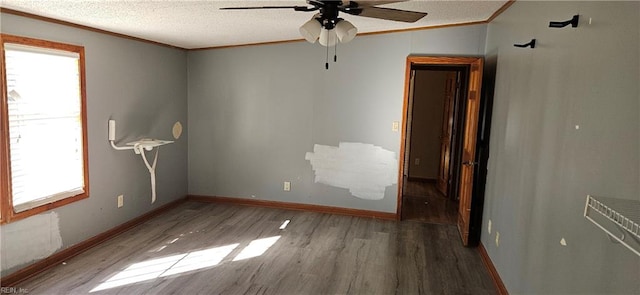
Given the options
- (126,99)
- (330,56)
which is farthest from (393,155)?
(126,99)

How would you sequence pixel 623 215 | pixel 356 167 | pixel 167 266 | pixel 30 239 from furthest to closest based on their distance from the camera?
pixel 356 167, pixel 167 266, pixel 30 239, pixel 623 215

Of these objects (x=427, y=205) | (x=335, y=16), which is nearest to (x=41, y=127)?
(x=335, y=16)

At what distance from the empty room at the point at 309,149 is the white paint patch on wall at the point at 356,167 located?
0.02m

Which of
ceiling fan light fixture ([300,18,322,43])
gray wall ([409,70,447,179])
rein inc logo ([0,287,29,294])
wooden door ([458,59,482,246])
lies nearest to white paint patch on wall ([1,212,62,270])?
rein inc logo ([0,287,29,294])

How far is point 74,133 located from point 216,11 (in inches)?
65.4

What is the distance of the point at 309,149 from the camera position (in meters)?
4.78

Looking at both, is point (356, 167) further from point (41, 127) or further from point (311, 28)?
point (41, 127)

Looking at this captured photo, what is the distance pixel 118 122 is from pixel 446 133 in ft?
15.1

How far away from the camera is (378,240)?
12.9ft

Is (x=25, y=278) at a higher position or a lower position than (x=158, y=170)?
lower

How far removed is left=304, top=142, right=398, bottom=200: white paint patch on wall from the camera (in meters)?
4.57

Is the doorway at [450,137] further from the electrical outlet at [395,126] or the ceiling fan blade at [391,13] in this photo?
the ceiling fan blade at [391,13]

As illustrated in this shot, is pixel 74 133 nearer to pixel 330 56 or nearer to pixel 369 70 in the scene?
pixel 330 56

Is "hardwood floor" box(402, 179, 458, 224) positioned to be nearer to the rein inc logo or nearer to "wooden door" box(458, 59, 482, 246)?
"wooden door" box(458, 59, 482, 246)
